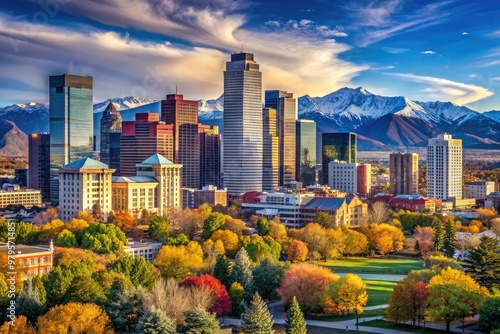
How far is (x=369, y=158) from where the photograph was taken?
654 ft

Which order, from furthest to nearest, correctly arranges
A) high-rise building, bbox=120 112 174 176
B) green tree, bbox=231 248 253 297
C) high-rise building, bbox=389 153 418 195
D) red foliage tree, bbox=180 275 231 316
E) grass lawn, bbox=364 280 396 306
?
high-rise building, bbox=389 153 418 195 < high-rise building, bbox=120 112 174 176 < grass lawn, bbox=364 280 396 306 < green tree, bbox=231 248 253 297 < red foliage tree, bbox=180 275 231 316

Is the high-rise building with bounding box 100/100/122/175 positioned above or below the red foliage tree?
above

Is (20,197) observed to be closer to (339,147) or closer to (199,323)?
(339,147)

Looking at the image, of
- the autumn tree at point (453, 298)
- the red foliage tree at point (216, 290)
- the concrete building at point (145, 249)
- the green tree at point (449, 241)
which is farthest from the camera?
the green tree at point (449, 241)

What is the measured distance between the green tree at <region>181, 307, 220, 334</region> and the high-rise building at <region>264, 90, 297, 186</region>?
96624 millimetres

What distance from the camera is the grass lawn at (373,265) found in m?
51.9

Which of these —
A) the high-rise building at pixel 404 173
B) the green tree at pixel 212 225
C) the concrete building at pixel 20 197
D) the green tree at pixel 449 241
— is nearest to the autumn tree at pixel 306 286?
the green tree at pixel 449 241

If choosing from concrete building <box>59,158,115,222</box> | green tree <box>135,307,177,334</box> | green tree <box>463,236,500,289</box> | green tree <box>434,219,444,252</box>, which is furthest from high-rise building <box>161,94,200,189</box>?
green tree <box>135,307,177,334</box>

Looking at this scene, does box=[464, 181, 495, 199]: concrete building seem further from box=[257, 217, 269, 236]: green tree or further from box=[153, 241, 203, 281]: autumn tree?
box=[153, 241, 203, 281]: autumn tree

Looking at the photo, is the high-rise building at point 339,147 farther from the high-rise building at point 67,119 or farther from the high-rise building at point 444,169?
the high-rise building at point 67,119

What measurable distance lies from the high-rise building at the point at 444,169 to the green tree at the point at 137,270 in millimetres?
76884

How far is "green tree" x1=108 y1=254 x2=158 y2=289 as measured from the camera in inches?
1510

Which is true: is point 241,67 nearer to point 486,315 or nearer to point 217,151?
point 217,151

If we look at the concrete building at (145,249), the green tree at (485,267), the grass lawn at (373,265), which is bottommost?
the grass lawn at (373,265)
